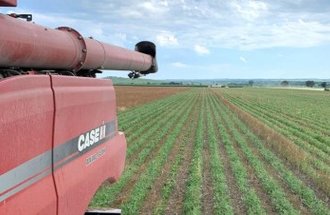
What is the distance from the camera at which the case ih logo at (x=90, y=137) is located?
3.37m

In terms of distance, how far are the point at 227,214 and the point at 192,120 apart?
A: 62.1ft

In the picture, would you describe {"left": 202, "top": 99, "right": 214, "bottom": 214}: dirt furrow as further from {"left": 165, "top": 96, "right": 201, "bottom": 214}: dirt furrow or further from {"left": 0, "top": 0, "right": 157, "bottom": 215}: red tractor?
{"left": 0, "top": 0, "right": 157, "bottom": 215}: red tractor

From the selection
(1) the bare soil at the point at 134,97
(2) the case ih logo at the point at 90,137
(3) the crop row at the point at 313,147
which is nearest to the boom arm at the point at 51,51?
(2) the case ih logo at the point at 90,137

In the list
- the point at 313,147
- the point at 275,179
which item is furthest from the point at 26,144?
the point at 313,147

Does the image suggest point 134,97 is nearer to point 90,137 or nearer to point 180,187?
point 180,187

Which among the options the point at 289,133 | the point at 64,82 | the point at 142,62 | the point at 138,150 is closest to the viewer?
the point at 64,82

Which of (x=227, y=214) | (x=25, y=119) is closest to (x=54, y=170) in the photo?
(x=25, y=119)

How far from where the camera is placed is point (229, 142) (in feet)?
58.6

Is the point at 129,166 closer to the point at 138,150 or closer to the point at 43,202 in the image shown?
the point at 138,150

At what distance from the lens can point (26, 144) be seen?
8.41 ft

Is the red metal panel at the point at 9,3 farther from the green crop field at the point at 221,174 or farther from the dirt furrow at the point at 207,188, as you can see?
the dirt furrow at the point at 207,188

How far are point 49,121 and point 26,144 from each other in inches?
11.7

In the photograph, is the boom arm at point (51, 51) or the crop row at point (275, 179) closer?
the boom arm at point (51, 51)

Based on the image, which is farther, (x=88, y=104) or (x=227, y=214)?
(x=227, y=214)
